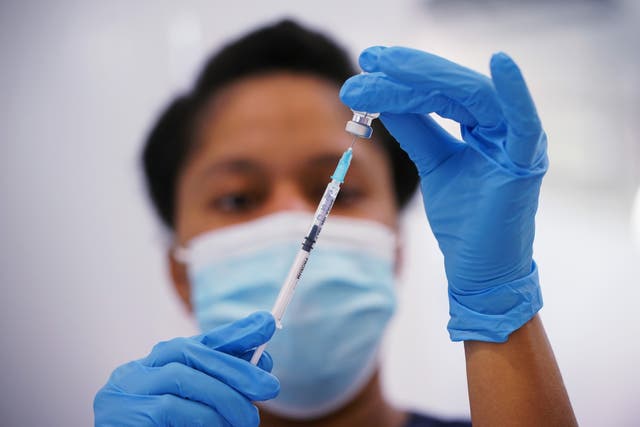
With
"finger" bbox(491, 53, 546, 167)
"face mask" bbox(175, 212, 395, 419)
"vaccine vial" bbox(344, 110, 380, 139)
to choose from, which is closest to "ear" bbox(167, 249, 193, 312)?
"face mask" bbox(175, 212, 395, 419)

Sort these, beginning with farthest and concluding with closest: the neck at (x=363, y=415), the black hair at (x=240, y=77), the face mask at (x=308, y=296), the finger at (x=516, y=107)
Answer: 1. the black hair at (x=240, y=77)
2. the neck at (x=363, y=415)
3. the face mask at (x=308, y=296)
4. the finger at (x=516, y=107)

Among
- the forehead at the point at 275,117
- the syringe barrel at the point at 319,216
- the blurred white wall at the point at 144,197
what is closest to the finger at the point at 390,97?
the syringe barrel at the point at 319,216

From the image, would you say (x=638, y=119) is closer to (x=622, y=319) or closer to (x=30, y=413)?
(x=622, y=319)

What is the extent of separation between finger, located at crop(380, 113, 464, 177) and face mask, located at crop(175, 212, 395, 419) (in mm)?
401

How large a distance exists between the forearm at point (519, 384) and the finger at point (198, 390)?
0.34 metres

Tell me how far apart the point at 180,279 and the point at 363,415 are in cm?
60

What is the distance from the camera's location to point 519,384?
28.9 inches

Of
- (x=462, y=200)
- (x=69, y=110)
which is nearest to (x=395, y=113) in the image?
(x=462, y=200)

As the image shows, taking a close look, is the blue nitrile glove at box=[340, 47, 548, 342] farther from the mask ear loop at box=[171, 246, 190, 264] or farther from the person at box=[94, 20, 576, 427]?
the mask ear loop at box=[171, 246, 190, 264]

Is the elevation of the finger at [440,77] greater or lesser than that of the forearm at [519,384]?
greater

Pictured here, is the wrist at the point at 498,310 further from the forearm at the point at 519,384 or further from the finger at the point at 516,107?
the finger at the point at 516,107

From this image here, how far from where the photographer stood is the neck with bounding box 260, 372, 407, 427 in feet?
4.16

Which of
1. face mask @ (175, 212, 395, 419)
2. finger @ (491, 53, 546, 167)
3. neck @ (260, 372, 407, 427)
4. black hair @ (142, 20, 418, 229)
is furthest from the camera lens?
black hair @ (142, 20, 418, 229)

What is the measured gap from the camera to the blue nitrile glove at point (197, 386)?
78 centimetres
